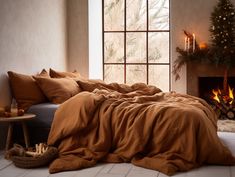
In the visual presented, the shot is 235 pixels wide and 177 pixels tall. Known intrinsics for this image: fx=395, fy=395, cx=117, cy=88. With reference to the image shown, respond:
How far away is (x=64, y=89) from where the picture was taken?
5094 mm

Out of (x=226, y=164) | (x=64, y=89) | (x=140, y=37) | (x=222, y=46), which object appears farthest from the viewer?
(x=140, y=37)

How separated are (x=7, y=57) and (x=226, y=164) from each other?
2792mm

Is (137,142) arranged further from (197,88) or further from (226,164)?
(197,88)

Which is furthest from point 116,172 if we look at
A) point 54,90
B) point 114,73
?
point 114,73

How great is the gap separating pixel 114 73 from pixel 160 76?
905 mm

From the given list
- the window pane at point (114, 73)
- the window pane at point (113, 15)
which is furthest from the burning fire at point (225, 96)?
the window pane at point (113, 15)

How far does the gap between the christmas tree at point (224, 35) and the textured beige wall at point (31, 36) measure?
258cm

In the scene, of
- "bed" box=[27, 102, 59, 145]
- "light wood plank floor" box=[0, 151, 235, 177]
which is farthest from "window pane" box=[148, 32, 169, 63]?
"light wood plank floor" box=[0, 151, 235, 177]

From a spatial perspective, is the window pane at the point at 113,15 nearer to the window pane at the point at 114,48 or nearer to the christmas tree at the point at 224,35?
the window pane at the point at 114,48

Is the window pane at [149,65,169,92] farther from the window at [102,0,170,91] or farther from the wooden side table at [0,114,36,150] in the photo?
the wooden side table at [0,114,36,150]

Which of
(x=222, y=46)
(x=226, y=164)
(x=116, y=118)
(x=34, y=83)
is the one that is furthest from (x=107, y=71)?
(x=226, y=164)

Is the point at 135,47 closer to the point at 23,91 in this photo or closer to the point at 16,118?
the point at 23,91

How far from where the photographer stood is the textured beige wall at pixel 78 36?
7.11 meters

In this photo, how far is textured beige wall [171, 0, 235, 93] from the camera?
6793 millimetres
